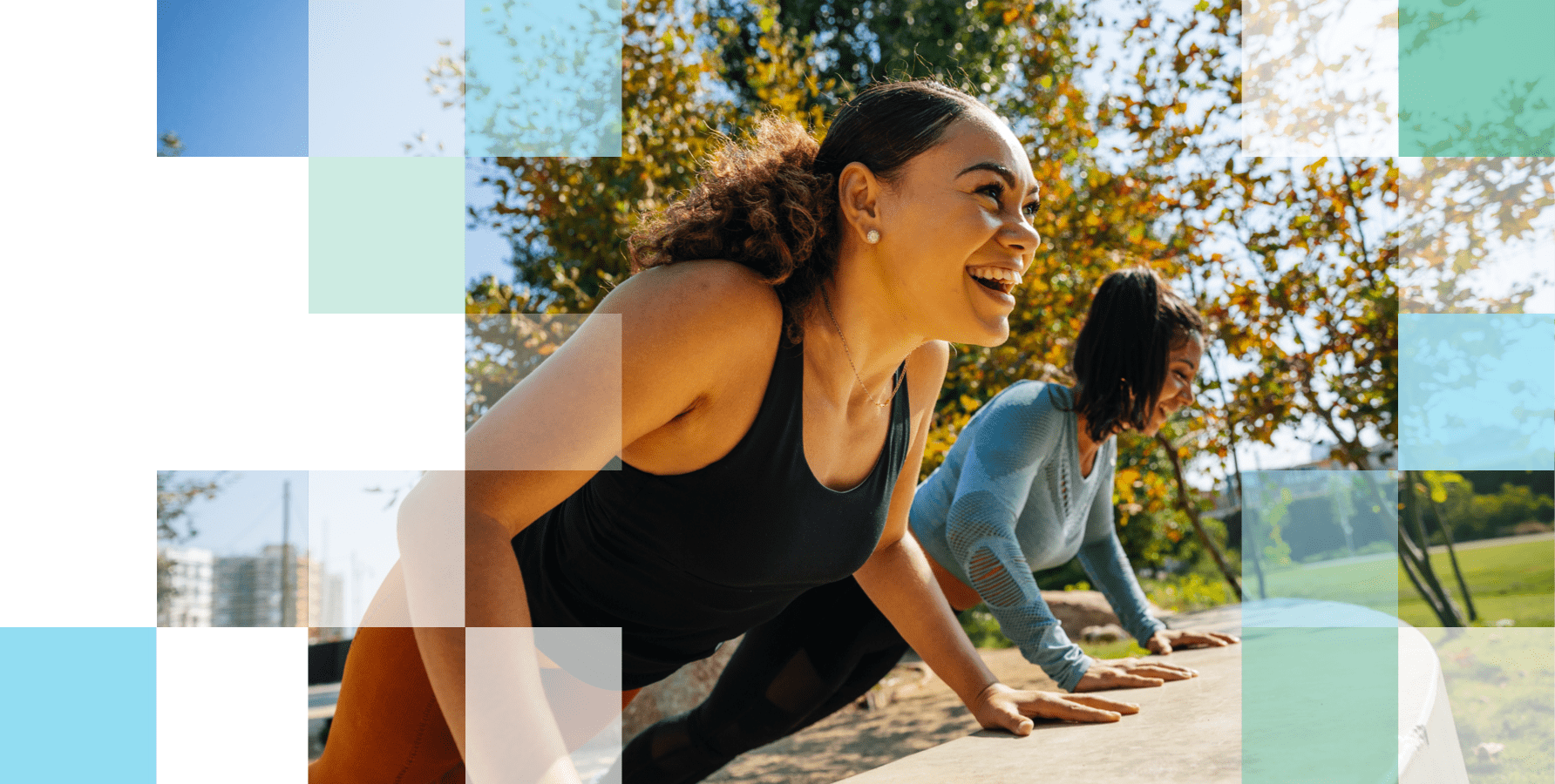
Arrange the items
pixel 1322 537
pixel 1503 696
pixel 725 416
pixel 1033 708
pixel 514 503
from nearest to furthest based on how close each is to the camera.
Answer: pixel 514 503 < pixel 725 416 < pixel 1033 708 < pixel 1503 696 < pixel 1322 537

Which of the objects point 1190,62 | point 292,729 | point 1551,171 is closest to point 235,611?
point 292,729

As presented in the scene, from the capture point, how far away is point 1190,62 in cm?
439

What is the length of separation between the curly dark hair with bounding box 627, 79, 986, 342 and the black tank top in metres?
0.15

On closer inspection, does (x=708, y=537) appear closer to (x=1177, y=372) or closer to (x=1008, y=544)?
(x=1008, y=544)

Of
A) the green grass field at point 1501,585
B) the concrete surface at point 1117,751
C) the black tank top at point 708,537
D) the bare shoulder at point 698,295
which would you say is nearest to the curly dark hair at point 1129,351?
the concrete surface at point 1117,751

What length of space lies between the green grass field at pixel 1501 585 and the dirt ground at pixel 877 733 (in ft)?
6.59

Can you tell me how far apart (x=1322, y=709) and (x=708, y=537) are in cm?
127

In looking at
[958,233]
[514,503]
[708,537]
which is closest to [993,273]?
[958,233]

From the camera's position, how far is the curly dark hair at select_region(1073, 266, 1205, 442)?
2.70 m

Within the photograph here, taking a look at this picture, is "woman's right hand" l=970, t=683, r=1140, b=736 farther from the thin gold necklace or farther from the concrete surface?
the thin gold necklace

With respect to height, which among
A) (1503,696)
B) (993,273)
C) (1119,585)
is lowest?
(1503,696)

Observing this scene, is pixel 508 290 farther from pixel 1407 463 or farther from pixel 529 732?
pixel 1407 463

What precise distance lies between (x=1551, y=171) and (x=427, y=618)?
458cm

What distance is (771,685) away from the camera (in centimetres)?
248
